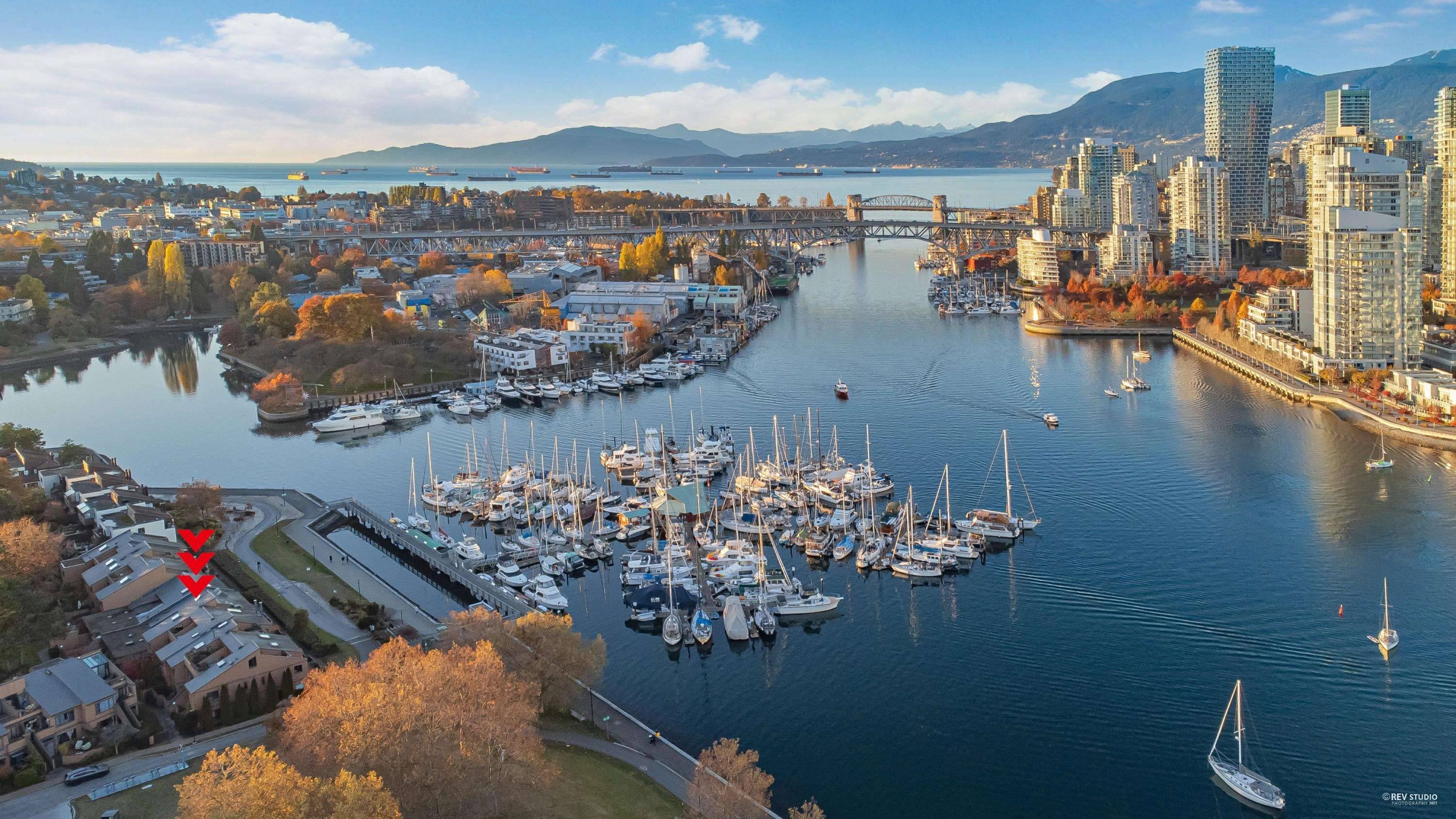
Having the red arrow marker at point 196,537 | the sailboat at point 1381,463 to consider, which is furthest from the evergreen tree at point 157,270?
the sailboat at point 1381,463

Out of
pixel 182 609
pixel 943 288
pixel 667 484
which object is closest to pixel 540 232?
pixel 943 288

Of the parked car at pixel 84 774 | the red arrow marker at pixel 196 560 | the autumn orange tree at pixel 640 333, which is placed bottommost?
the parked car at pixel 84 774

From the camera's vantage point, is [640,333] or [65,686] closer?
[65,686]

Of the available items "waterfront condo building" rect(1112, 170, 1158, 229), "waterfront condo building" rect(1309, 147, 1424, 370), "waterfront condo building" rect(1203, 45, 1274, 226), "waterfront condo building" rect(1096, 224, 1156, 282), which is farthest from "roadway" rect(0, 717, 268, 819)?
"waterfront condo building" rect(1203, 45, 1274, 226)

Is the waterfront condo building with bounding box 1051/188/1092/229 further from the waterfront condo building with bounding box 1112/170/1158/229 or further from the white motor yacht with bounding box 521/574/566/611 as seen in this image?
the white motor yacht with bounding box 521/574/566/611

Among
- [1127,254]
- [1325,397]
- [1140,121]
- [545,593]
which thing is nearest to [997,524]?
[545,593]

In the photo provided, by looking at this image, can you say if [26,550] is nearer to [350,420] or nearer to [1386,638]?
[350,420]

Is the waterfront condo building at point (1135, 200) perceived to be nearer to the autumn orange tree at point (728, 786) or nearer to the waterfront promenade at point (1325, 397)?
the waterfront promenade at point (1325, 397)
